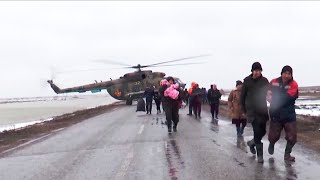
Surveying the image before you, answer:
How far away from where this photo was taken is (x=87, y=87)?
46281mm

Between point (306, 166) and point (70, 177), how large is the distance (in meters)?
4.47

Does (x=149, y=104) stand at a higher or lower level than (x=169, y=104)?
lower

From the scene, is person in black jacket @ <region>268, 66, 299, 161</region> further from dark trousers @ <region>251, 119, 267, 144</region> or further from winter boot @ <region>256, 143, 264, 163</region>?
winter boot @ <region>256, 143, 264, 163</region>

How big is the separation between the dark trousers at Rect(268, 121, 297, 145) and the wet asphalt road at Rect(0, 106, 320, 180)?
Result: 46 centimetres

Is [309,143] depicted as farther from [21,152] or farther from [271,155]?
[21,152]

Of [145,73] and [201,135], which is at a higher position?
[145,73]

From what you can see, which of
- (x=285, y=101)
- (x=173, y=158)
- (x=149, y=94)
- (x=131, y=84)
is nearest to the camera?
(x=285, y=101)

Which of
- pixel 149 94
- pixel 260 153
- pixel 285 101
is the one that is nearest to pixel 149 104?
pixel 149 94

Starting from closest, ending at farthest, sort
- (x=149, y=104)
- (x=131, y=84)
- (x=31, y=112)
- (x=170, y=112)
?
(x=170, y=112) → (x=149, y=104) → (x=131, y=84) → (x=31, y=112)

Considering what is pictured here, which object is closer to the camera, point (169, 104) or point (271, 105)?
point (271, 105)

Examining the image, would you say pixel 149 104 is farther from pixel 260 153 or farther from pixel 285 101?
pixel 285 101

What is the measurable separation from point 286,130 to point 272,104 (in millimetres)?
612

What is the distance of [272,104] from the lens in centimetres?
919

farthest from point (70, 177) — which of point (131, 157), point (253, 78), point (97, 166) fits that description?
point (253, 78)
